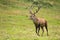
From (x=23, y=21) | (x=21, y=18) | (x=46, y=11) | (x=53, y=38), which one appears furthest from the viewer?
(x=46, y=11)

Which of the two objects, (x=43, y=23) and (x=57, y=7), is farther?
(x=57, y=7)

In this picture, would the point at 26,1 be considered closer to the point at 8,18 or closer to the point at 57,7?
the point at 57,7

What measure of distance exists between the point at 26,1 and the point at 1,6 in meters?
8.89

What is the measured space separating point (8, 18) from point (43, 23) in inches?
495

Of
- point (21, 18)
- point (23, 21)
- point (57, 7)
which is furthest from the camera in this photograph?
point (57, 7)

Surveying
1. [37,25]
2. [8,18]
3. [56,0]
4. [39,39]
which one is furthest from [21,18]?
[56,0]

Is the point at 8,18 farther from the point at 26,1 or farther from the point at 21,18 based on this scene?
the point at 26,1

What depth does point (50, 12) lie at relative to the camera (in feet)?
156

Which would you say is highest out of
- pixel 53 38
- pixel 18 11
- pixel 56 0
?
pixel 53 38

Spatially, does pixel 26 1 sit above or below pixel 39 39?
below

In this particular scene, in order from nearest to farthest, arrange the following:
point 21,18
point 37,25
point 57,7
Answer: point 37,25
point 21,18
point 57,7

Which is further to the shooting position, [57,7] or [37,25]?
[57,7]

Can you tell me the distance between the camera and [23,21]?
35.4m

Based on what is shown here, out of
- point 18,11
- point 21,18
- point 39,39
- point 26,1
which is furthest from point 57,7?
point 39,39
